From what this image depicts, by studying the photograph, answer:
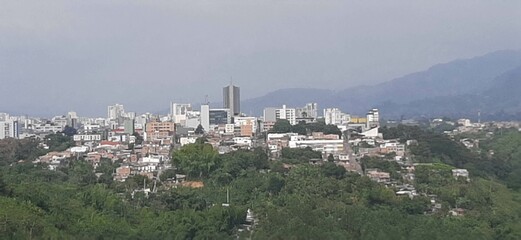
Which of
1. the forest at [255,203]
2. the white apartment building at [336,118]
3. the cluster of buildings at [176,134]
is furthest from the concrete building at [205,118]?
the forest at [255,203]

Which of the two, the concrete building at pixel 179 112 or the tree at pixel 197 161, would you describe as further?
the concrete building at pixel 179 112

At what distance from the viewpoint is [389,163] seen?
1745 cm

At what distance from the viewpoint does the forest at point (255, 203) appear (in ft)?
33.3

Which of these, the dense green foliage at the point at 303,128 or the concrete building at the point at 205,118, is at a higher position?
the concrete building at the point at 205,118

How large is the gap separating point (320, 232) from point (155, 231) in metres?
2.39

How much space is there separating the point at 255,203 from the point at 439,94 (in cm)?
8569

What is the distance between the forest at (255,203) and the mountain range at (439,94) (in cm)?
3994

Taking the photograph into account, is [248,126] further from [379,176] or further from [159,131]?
[379,176]

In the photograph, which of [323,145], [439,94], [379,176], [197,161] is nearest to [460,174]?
[379,176]

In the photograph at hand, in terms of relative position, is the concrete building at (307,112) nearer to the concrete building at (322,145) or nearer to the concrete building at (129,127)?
the concrete building at (129,127)

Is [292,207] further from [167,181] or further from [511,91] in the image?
[511,91]

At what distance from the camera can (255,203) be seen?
13.0 metres

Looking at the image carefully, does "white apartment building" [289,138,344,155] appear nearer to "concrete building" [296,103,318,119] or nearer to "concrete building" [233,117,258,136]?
"concrete building" [233,117,258,136]

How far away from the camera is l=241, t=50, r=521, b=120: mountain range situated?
6950 cm
